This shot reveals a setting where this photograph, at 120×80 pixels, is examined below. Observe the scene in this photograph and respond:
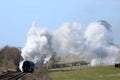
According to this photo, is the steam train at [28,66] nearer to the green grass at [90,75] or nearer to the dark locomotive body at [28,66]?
the dark locomotive body at [28,66]

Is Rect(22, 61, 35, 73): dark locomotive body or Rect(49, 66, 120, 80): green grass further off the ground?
Rect(22, 61, 35, 73): dark locomotive body

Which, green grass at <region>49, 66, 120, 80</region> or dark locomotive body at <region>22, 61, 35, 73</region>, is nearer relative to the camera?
green grass at <region>49, 66, 120, 80</region>

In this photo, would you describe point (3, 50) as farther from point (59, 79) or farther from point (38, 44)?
point (59, 79)

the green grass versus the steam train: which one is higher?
the steam train

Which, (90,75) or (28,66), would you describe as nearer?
(90,75)

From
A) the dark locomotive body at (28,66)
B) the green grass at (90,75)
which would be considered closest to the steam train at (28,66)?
the dark locomotive body at (28,66)

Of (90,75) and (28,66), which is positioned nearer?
(90,75)

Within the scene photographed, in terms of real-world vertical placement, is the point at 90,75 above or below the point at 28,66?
below

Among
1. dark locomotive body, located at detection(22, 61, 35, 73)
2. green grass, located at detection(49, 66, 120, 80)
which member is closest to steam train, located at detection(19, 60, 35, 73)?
dark locomotive body, located at detection(22, 61, 35, 73)

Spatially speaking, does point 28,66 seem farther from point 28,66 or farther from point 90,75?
point 90,75

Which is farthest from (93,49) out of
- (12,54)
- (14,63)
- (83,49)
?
(12,54)

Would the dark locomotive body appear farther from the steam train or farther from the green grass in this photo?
the green grass

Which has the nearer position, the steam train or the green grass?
the green grass

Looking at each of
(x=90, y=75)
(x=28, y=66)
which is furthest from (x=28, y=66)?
(x=90, y=75)
